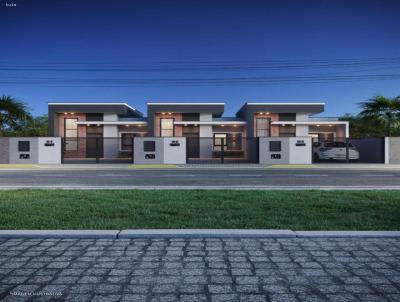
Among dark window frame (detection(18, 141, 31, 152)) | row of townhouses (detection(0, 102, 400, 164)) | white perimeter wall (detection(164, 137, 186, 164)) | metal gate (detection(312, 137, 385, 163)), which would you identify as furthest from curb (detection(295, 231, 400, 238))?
dark window frame (detection(18, 141, 31, 152))

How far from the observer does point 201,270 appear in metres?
3.45

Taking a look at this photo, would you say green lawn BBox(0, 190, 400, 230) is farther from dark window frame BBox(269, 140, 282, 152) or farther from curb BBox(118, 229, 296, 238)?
dark window frame BBox(269, 140, 282, 152)

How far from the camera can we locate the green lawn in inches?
206

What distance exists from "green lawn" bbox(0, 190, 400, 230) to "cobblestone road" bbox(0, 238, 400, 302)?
75cm

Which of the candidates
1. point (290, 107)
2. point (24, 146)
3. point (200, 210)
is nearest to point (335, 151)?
point (290, 107)

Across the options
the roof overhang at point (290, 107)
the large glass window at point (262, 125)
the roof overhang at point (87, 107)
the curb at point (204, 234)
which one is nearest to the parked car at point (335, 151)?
the roof overhang at point (290, 107)

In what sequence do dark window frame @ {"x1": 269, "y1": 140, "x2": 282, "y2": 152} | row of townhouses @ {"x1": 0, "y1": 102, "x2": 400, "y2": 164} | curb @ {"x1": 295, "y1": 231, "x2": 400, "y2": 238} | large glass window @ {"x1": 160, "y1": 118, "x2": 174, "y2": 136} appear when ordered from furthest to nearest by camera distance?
large glass window @ {"x1": 160, "y1": 118, "x2": 174, "y2": 136}
row of townhouses @ {"x1": 0, "y1": 102, "x2": 400, "y2": 164}
dark window frame @ {"x1": 269, "y1": 140, "x2": 282, "y2": 152}
curb @ {"x1": 295, "y1": 231, "x2": 400, "y2": 238}

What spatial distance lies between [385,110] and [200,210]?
22.5m

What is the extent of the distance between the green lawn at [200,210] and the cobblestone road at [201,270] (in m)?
0.75

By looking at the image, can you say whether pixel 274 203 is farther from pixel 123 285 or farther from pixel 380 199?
pixel 123 285

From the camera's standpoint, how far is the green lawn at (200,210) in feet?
17.2

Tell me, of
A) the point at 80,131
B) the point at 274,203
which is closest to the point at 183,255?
the point at 274,203

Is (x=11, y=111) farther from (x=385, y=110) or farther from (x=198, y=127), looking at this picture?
(x=385, y=110)

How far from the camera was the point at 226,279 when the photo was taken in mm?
3219
